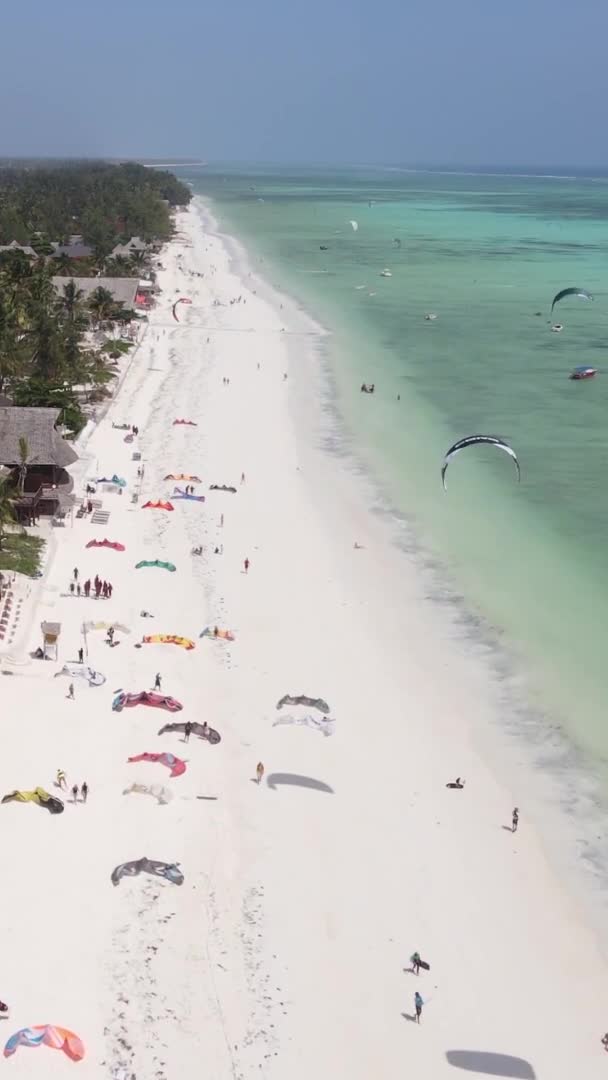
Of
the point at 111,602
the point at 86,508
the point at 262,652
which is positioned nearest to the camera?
the point at 262,652

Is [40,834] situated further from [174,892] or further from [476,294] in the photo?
[476,294]

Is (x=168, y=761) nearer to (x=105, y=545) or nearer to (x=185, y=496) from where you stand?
(x=105, y=545)

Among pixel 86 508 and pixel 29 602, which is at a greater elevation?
pixel 86 508

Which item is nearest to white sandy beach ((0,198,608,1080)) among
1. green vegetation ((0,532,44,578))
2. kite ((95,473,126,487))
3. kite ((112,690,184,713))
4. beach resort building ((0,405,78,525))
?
kite ((112,690,184,713))

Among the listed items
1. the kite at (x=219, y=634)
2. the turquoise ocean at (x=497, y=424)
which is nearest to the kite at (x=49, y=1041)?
the turquoise ocean at (x=497, y=424)

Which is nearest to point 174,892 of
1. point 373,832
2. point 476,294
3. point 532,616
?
point 373,832

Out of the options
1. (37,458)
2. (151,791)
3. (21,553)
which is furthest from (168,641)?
(37,458)

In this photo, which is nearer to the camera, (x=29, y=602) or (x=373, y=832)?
(x=373, y=832)
